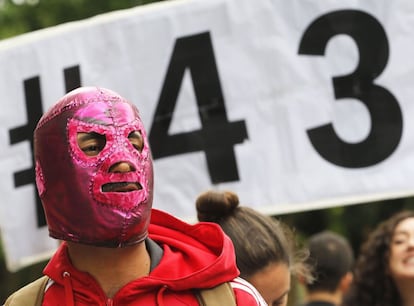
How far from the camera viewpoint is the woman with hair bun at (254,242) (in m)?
3.98

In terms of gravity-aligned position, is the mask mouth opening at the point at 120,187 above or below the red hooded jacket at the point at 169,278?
above

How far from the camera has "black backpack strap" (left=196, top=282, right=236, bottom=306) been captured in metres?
3.05

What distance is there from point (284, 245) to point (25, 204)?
154cm

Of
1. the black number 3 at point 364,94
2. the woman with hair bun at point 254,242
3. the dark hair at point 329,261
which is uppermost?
the black number 3 at point 364,94

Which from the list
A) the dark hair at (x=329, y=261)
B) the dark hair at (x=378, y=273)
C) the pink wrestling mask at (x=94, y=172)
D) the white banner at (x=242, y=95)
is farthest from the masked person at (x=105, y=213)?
the dark hair at (x=329, y=261)

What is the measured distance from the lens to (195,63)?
5.14 metres

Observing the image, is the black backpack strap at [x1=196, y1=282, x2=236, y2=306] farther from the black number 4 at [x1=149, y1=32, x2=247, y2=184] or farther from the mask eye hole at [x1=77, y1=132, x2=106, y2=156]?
the black number 4 at [x1=149, y1=32, x2=247, y2=184]

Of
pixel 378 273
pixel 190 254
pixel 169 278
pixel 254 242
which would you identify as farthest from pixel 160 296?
pixel 378 273

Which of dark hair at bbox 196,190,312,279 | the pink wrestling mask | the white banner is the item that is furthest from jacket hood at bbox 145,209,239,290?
the white banner

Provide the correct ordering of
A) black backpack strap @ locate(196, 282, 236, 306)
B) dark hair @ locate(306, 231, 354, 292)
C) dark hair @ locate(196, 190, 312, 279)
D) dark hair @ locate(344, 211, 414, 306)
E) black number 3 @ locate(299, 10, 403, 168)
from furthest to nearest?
dark hair @ locate(306, 231, 354, 292), dark hair @ locate(344, 211, 414, 306), black number 3 @ locate(299, 10, 403, 168), dark hair @ locate(196, 190, 312, 279), black backpack strap @ locate(196, 282, 236, 306)

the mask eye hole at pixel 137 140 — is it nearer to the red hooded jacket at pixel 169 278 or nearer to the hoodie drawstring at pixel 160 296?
the red hooded jacket at pixel 169 278

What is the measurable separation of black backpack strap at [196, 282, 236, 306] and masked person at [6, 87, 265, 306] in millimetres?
15

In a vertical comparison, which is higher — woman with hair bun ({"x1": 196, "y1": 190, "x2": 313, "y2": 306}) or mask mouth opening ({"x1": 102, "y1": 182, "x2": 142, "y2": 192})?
mask mouth opening ({"x1": 102, "y1": 182, "x2": 142, "y2": 192})

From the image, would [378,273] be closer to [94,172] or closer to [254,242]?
[254,242]
